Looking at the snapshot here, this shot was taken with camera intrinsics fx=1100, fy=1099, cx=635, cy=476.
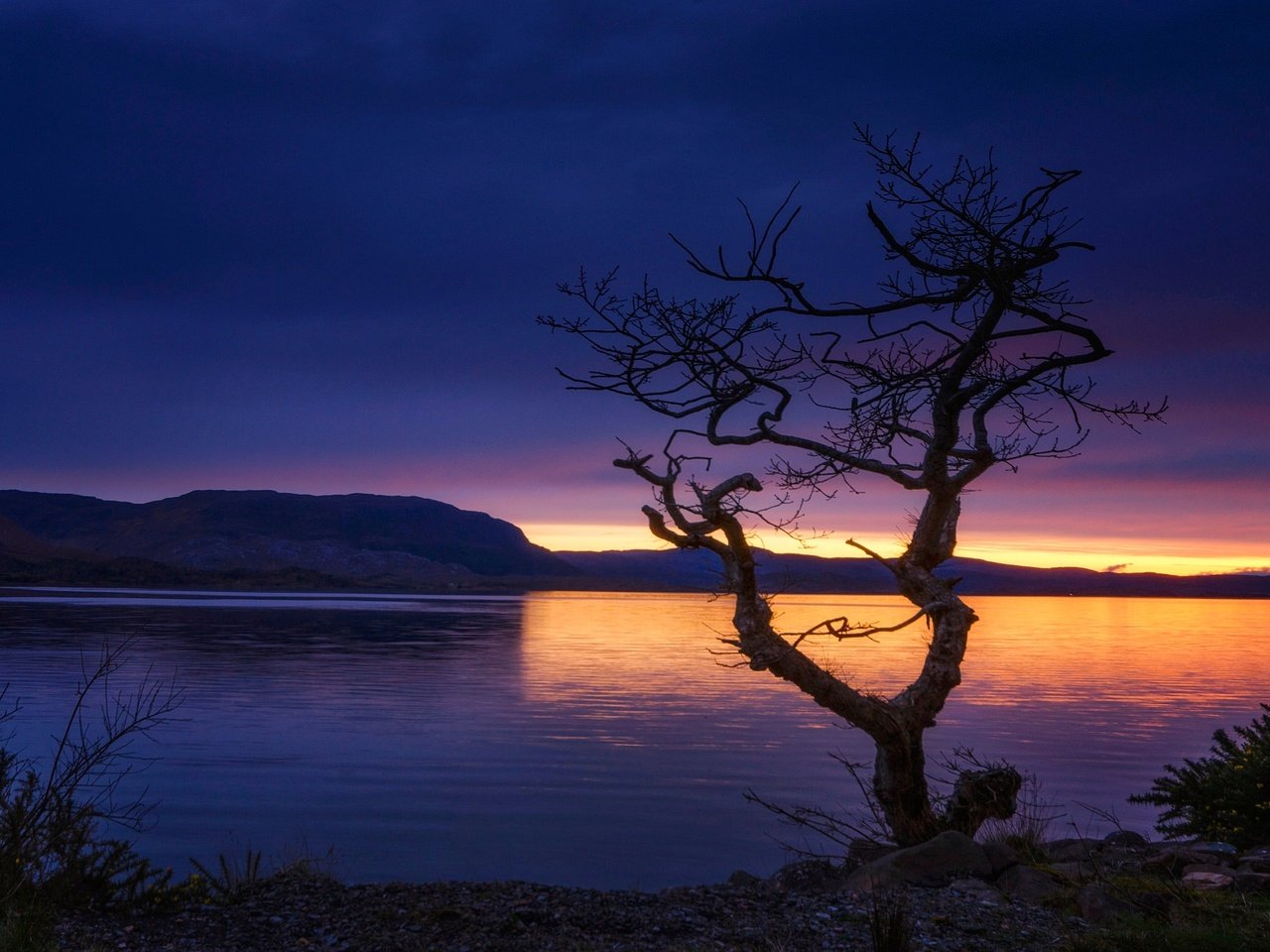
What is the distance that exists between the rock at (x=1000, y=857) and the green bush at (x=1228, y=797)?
11.6ft

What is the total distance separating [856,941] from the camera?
7895 millimetres

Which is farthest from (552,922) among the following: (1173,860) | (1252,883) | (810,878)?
(1173,860)

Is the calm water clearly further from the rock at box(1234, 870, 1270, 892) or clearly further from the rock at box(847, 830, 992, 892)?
the rock at box(1234, 870, 1270, 892)

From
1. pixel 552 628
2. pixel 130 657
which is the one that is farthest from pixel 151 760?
pixel 552 628

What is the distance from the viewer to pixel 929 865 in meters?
10.5

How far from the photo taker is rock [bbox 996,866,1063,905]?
9539 mm

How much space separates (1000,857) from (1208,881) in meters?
2.03

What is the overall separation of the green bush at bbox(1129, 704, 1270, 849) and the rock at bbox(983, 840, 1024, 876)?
11.6 feet

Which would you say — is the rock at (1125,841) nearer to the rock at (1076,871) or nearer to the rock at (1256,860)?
the rock at (1256,860)

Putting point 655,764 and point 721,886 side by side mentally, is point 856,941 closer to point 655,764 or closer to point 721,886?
point 721,886

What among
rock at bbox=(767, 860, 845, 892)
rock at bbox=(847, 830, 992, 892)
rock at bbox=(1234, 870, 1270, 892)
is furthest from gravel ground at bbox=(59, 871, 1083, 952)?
rock at bbox=(1234, 870, 1270, 892)

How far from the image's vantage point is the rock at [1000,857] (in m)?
10.6

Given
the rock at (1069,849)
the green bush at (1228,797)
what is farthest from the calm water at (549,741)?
the rock at (1069,849)

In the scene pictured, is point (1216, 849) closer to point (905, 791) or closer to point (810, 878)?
point (905, 791)
